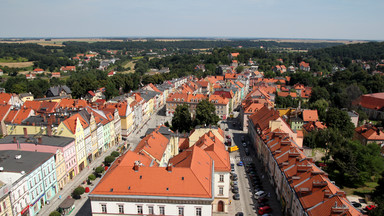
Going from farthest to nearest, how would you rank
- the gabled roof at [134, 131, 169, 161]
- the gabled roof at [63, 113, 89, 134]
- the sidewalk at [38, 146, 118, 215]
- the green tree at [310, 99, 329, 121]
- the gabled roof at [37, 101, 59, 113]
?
the green tree at [310, 99, 329, 121] → the gabled roof at [37, 101, 59, 113] → the gabled roof at [63, 113, 89, 134] → the gabled roof at [134, 131, 169, 161] → the sidewalk at [38, 146, 118, 215]

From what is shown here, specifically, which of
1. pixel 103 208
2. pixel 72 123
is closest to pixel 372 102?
pixel 72 123

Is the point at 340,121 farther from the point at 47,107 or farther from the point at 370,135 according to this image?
the point at 47,107

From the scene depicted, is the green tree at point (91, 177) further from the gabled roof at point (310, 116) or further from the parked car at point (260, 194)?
the gabled roof at point (310, 116)

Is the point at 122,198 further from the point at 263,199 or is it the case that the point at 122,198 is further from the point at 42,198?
the point at 263,199

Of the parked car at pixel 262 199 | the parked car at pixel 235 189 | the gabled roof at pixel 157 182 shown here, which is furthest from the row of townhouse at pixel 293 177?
the gabled roof at pixel 157 182

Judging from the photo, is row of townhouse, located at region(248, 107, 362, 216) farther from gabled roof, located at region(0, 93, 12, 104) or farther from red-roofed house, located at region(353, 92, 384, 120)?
gabled roof, located at region(0, 93, 12, 104)

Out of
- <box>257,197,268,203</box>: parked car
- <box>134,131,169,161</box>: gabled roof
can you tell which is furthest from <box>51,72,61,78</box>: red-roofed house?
<box>257,197,268,203</box>: parked car
